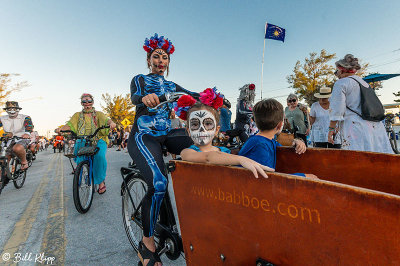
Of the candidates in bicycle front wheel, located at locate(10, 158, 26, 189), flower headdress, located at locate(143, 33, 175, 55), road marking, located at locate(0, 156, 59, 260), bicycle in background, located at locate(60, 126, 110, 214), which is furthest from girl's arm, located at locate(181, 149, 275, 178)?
bicycle front wheel, located at locate(10, 158, 26, 189)

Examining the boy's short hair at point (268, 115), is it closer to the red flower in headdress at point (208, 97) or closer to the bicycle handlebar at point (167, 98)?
the red flower in headdress at point (208, 97)

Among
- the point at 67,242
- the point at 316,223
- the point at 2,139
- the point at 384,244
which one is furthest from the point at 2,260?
the point at 2,139

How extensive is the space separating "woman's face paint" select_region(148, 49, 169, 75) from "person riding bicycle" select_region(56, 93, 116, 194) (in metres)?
2.33

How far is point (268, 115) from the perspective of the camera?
5.44 ft

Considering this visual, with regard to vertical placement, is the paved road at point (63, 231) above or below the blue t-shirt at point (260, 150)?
below

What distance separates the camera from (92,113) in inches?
181

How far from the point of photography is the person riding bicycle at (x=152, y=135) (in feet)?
6.00

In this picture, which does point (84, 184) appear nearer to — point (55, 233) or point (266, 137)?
point (55, 233)

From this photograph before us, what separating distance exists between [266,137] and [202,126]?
1.65ft

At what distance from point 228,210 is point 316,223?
43 cm

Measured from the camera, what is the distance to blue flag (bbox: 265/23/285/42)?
16.6 m

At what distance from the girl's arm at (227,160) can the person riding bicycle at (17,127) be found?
5861mm

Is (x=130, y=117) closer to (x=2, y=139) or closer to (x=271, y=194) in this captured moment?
(x=2, y=139)

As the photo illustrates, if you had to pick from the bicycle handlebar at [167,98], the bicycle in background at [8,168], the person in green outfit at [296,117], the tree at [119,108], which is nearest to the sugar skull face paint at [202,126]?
the bicycle handlebar at [167,98]
